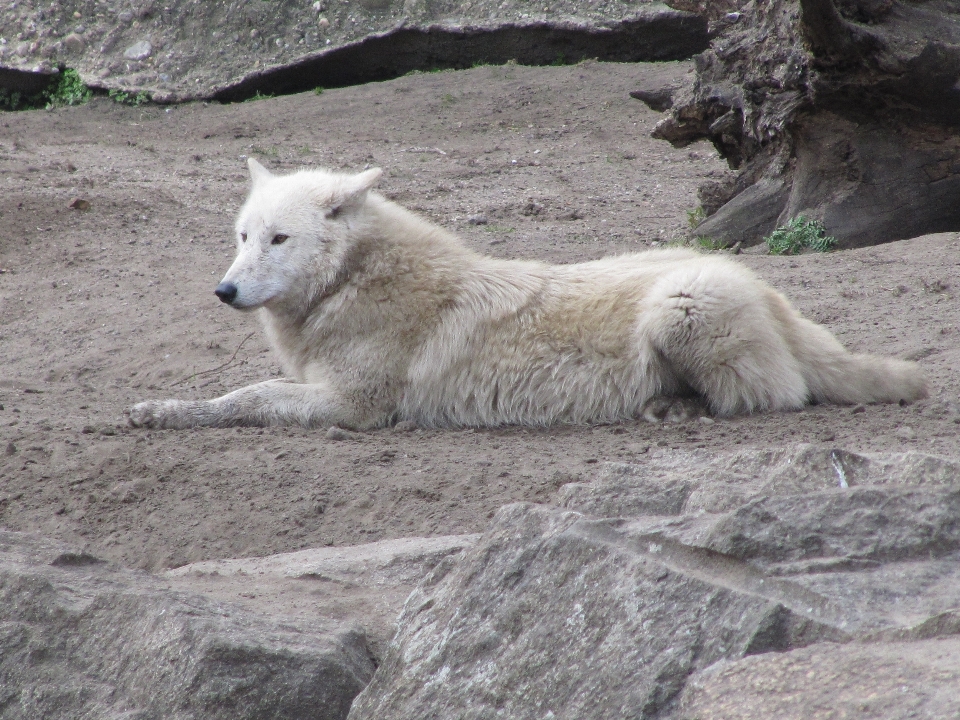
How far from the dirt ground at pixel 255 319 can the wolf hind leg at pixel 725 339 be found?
17 cm

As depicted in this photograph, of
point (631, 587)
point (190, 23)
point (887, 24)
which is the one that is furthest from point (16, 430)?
point (190, 23)

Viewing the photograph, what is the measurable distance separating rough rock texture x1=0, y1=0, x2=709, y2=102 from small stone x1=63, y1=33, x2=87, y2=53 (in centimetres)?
1

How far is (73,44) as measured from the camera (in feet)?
46.6

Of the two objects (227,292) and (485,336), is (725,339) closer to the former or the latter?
(485,336)

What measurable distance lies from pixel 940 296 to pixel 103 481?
5.05m

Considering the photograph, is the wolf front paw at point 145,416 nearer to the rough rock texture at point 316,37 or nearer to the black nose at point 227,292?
the black nose at point 227,292

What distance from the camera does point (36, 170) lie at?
10.4 m

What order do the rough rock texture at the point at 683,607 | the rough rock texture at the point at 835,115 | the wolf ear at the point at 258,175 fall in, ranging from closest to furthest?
the rough rock texture at the point at 683,607
the wolf ear at the point at 258,175
the rough rock texture at the point at 835,115

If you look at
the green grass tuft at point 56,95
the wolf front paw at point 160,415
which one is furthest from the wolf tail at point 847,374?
the green grass tuft at point 56,95

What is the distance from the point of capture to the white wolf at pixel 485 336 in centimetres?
497

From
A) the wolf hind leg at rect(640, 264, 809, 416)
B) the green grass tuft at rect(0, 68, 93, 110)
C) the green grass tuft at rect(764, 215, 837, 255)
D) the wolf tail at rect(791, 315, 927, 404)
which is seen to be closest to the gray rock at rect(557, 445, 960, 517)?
the wolf hind leg at rect(640, 264, 809, 416)

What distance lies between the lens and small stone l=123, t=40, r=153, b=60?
1422 cm

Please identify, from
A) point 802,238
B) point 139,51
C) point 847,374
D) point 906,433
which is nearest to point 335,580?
point 906,433

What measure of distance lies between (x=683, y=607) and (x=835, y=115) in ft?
21.4
